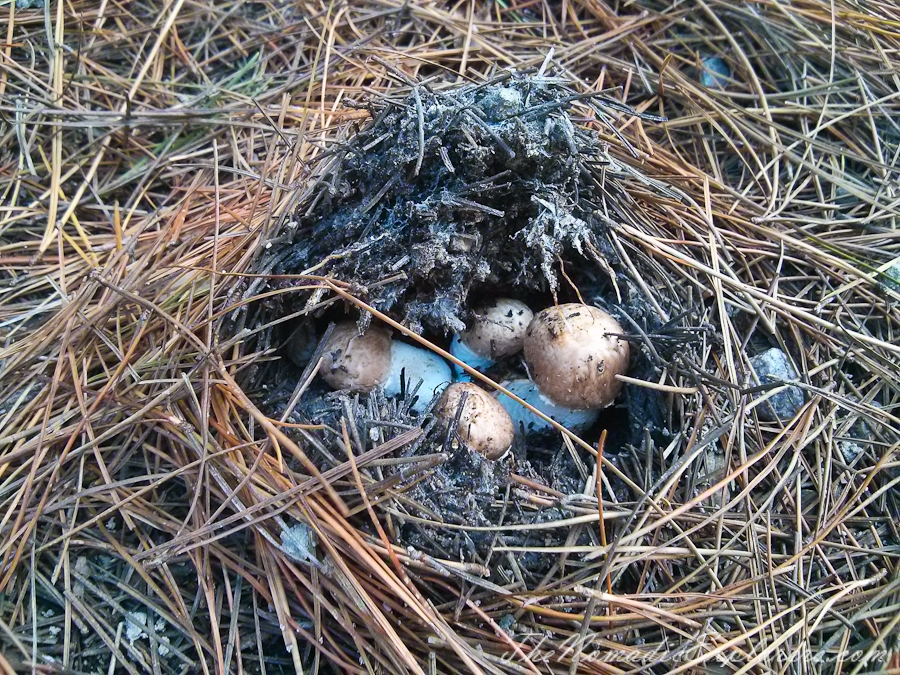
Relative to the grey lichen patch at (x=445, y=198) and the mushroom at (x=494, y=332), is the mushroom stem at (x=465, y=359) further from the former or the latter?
the grey lichen patch at (x=445, y=198)

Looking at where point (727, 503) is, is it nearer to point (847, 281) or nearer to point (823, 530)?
point (823, 530)

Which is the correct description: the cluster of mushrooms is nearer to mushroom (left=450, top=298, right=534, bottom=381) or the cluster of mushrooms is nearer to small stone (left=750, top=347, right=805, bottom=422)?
mushroom (left=450, top=298, right=534, bottom=381)

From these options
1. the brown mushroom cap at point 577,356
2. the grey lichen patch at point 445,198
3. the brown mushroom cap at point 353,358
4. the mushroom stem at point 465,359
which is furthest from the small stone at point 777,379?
the brown mushroom cap at point 353,358

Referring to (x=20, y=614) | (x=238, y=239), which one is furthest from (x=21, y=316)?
(x=20, y=614)

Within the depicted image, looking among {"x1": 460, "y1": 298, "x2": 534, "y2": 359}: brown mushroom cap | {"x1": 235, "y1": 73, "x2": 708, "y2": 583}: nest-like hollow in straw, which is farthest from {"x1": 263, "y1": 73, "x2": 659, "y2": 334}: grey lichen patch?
{"x1": 460, "y1": 298, "x2": 534, "y2": 359}: brown mushroom cap

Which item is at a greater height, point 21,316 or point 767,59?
point 767,59
